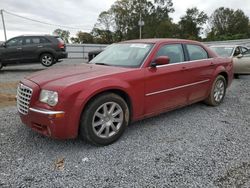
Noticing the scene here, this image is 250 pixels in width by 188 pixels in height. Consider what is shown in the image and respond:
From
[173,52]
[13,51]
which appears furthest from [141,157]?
[13,51]

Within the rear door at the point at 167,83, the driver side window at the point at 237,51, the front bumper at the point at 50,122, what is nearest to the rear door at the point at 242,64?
the driver side window at the point at 237,51

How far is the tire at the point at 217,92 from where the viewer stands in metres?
5.24

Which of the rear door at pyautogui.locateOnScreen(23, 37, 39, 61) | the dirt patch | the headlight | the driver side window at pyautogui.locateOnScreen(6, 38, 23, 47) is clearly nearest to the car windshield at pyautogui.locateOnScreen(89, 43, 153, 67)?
the headlight

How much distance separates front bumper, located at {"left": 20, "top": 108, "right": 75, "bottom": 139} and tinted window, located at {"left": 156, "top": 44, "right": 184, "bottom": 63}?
6.65 ft

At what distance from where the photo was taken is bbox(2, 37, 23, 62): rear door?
11.0m

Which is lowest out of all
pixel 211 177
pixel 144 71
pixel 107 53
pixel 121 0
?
pixel 211 177

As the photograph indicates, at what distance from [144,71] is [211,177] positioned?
1835 mm

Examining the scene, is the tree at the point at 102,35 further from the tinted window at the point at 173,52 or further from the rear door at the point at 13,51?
the tinted window at the point at 173,52

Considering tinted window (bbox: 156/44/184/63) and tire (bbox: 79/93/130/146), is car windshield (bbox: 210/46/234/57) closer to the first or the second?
tinted window (bbox: 156/44/184/63)

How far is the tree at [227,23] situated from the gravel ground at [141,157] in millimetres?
57392

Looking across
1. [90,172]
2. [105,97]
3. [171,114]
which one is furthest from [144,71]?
[90,172]

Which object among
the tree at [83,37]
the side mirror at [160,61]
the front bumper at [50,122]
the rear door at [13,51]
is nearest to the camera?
the front bumper at [50,122]

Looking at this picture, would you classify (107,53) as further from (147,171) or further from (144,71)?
(147,171)

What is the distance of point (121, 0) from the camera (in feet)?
212
